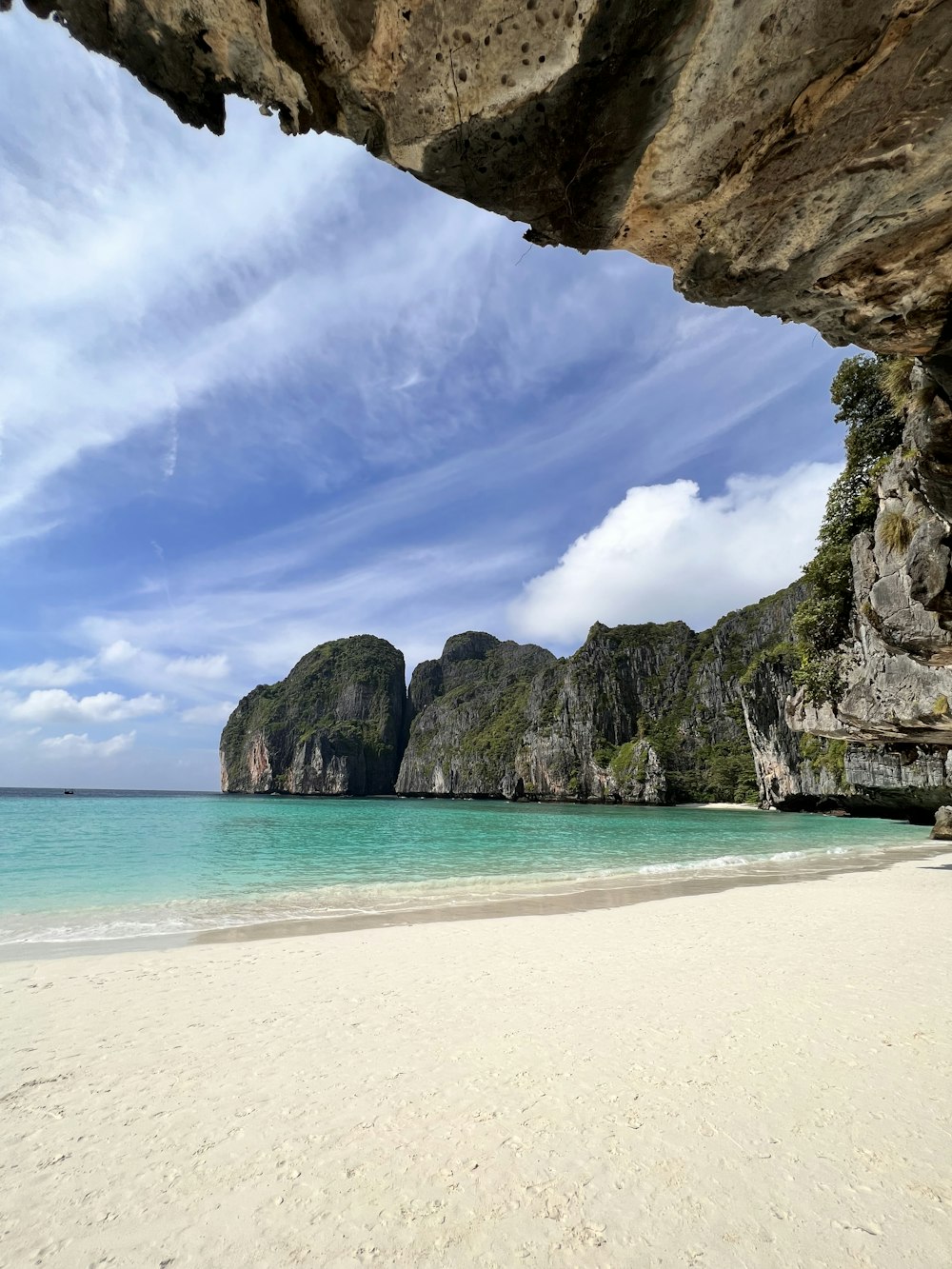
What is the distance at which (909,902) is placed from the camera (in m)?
10.8

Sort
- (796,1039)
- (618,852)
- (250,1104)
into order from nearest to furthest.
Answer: (250,1104) → (796,1039) → (618,852)

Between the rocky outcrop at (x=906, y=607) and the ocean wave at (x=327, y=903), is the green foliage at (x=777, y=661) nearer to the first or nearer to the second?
the rocky outcrop at (x=906, y=607)

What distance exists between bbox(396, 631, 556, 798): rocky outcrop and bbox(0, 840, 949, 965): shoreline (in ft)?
324

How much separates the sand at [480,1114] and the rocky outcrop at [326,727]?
152 m

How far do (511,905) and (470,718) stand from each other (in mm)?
134710

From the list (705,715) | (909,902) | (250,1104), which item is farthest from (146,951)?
(705,715)

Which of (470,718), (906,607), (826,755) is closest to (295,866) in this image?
(906,607)

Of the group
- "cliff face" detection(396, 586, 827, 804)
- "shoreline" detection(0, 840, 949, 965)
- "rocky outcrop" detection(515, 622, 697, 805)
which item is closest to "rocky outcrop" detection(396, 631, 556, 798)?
"cliff face" detection(396, 586, 827, 804)

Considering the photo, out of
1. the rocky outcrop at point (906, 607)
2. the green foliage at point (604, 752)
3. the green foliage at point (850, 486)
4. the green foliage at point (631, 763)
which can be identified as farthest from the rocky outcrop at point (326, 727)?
the green foliage at point (850, 486)

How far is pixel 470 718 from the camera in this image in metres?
145

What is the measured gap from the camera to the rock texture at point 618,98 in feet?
9.33

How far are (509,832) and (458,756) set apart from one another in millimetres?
100880

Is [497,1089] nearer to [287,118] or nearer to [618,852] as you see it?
[287,118]

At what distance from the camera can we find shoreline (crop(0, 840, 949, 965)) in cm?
816
